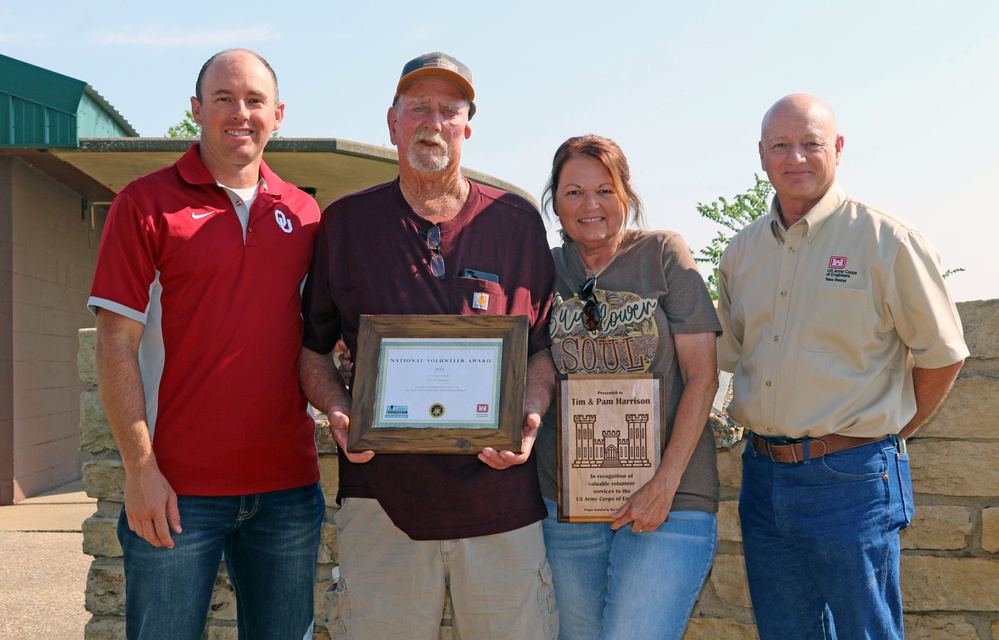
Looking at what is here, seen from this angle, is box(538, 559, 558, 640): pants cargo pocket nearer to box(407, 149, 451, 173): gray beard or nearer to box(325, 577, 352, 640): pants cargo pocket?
box(325, 577, 352, 640): pants cargo pocket

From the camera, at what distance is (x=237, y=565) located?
2.93 m

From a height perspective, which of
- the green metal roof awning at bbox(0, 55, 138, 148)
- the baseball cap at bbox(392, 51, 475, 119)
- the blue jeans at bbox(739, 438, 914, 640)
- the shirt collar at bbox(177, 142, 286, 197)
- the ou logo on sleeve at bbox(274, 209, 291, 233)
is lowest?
the blue jeans at bbox(739, 438, 914, 640)

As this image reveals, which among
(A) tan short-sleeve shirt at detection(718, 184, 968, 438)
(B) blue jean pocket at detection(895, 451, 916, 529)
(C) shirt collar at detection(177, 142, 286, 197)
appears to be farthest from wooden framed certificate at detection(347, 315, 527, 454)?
(B) blue jean pocket at detection(895, 451, 916, 529)

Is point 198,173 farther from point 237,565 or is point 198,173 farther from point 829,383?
point 829,383

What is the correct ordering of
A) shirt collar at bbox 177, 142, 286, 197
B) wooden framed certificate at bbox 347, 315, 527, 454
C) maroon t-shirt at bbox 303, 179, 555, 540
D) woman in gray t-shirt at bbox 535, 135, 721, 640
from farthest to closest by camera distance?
shirt collar at bbox 177, 142, 286, 197 < woman in gray t-shirt at bbox 535, 135, 721, 640 < maroon t-shirt at bbox 303, 179, 555, 540 < wooden framed certificate at bbox 347, 315, 527, 454

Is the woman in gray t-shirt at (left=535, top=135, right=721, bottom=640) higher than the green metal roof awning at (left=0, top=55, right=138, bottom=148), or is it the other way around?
the green metal roof awning at (left=0, top=55, right=138, bottom=148)

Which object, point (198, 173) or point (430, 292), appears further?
point (198, 173)

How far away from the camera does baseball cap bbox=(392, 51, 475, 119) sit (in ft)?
9.30

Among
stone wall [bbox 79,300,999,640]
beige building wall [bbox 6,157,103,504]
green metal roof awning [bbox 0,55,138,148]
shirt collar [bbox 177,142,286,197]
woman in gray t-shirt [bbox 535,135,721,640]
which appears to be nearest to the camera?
woman in gray t-shirt [bbox 535,135,721,640]

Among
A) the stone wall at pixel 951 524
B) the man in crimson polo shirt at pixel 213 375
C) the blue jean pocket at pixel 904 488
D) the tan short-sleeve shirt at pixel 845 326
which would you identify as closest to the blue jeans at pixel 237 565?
the man in crimson polo shirt at pixel 213 375

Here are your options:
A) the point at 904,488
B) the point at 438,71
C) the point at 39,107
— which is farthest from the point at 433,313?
the point at 39,107

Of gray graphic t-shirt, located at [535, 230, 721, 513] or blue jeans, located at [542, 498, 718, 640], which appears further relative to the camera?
gray graphic t-shirt, located at [535, 230, 721, 513]

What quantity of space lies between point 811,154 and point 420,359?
1475 millimetres

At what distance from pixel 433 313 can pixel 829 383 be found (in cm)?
126
